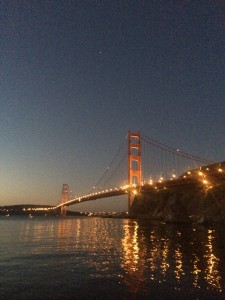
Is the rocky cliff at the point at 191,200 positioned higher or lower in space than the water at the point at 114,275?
higher

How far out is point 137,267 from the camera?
606 inches

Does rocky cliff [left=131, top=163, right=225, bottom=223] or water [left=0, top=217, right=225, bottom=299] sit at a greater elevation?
rocky cliff [left=131, top=163, right=225, bottom=223]

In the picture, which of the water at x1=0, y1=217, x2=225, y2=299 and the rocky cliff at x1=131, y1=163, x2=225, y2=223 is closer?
the water at x1=0, y1=217, x2=225, y2=299

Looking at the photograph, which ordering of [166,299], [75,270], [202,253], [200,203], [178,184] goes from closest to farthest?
[166,299]
[75,270]
[202,253]
[178,184]
[200,203]

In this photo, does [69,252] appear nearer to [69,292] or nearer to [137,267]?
[137,267]

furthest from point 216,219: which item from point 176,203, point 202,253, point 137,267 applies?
point 137,267

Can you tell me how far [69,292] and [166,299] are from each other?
140 inches

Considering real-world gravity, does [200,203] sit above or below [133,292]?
above

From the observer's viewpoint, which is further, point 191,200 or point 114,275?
point 191,200

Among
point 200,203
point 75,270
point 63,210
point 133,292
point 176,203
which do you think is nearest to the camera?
point 133,292

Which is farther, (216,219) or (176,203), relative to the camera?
(176,203)

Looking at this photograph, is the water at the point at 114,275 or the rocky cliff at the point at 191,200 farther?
the rocky cliff at the point at 191,200

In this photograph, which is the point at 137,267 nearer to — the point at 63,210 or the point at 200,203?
the point at 200,203

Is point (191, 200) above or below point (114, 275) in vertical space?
→ above
